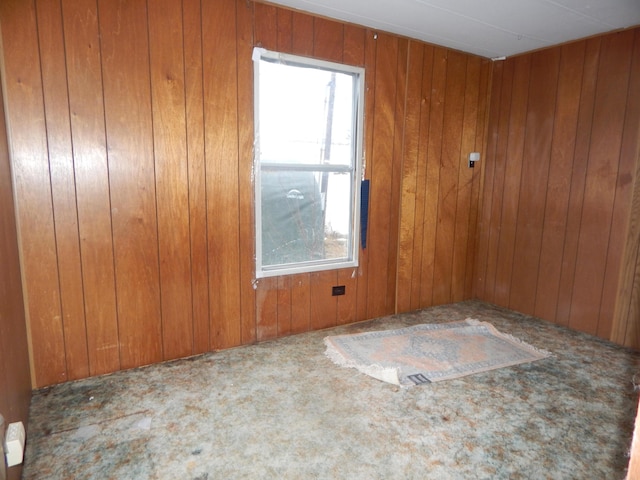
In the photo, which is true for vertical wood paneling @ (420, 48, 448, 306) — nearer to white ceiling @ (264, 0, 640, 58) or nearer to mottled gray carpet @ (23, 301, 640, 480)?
white ceiling @ (264, 0, 640, 58)

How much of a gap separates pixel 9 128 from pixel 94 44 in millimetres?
615

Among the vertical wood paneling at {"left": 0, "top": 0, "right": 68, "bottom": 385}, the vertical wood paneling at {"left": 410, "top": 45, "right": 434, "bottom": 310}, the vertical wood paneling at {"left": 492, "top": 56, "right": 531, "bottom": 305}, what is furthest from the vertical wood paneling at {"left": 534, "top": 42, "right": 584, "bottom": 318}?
the vertical wood paneling at {"left": 0, "top": 0, "right": 68, "bottom": 385}

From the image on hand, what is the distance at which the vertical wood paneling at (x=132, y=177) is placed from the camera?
2.15 m

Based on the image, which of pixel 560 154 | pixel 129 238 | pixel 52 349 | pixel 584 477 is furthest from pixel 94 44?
pixel 560 154

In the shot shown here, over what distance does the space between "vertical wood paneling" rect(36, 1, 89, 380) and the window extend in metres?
1.06

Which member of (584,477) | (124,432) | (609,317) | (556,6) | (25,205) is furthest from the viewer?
(609,317)

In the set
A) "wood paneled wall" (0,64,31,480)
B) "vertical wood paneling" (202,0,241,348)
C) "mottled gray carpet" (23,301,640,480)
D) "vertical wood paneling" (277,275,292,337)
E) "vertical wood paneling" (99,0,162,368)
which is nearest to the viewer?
"wood paneled wall" (0,64,31,480)

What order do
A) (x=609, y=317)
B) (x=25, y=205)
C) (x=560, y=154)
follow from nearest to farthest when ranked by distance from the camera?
1. (x=25, y=205)
2. (x=609, y=317)
3. (x=560, y=154)

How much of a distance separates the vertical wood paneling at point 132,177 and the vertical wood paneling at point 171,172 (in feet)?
0.14

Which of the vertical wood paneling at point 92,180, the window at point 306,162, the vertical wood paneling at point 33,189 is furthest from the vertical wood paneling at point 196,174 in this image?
the vertical wood paneling at point 33,189

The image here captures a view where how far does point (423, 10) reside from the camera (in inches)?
101

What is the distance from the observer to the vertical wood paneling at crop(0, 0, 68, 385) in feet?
6.31

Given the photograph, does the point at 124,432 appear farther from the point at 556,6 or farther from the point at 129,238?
the point at 556,6

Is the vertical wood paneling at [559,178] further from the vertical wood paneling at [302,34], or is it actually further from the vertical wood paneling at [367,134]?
the vertical wood paneling at [302,34]
